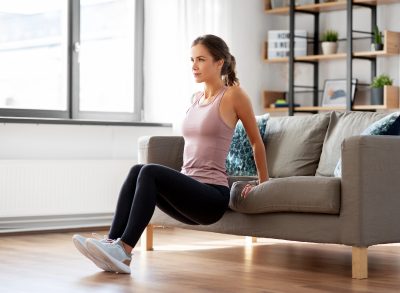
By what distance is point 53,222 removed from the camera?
5441mm

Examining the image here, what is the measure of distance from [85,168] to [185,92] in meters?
1.01

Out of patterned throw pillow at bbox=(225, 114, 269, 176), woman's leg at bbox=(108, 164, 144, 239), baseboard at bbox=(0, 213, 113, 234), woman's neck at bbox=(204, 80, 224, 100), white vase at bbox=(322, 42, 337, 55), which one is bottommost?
baseboard at bbox=(0, 213, 113, 234)

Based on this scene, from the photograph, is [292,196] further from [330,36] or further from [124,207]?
[330,36]

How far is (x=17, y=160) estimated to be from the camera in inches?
202

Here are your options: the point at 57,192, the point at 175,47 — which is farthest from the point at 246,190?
the point at 175,47

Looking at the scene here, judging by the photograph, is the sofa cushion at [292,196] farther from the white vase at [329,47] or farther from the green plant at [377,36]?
the white vase at [329,47]

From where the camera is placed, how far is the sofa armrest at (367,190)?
330 centimetres

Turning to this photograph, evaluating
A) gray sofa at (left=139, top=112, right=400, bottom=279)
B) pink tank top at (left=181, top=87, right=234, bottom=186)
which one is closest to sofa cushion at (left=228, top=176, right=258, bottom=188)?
gray sofa at (left=139, top=112, right=400, bottom=279)

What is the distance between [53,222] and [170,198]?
2.25m

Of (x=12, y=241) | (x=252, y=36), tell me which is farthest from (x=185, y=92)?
(x=12, y=241)

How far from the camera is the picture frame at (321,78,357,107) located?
6.04 meters

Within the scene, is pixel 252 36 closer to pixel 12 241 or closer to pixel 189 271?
pixel 12 241

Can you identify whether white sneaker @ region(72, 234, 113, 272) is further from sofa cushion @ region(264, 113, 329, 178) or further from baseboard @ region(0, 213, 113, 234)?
baseboard @ region(0, 213, 113, 234)

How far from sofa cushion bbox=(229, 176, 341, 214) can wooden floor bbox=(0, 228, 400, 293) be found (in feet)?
0.92
